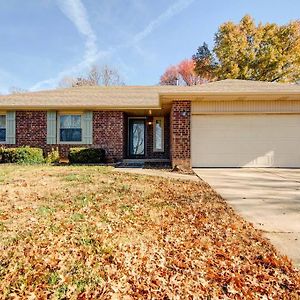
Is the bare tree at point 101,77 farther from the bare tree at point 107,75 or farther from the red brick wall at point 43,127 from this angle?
the red brick wall at point 43,127

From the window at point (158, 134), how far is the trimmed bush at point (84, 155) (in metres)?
3.54

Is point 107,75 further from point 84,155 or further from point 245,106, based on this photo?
point 245,106

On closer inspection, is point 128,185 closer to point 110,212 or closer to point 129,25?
point 110,212

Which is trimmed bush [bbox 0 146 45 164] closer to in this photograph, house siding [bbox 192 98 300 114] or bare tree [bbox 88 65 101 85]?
house siding [bbox 192 98 300 114]

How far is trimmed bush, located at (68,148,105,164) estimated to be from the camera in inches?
477

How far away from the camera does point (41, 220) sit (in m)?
3.65

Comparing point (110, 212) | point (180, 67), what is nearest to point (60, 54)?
point (180, 67)

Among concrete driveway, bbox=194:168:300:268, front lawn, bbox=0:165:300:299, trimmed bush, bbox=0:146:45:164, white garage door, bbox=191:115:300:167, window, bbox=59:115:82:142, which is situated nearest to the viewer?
front lawn, bbox=0:165:300:299

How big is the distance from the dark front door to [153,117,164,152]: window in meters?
0.69

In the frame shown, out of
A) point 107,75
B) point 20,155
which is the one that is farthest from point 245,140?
point 107,75

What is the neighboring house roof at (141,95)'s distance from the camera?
984cm

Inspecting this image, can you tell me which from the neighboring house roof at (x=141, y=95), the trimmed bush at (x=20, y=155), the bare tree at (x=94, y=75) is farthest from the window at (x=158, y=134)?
the bare tree at (x=94, y=75)

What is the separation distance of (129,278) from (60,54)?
2623 centimetres

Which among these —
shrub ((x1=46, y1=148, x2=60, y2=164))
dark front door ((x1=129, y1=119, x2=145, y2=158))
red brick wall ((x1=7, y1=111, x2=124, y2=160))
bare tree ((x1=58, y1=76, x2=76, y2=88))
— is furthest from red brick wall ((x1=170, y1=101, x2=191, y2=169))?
bare tree ((x1=58, y1=76, x2=76, y2=88))
